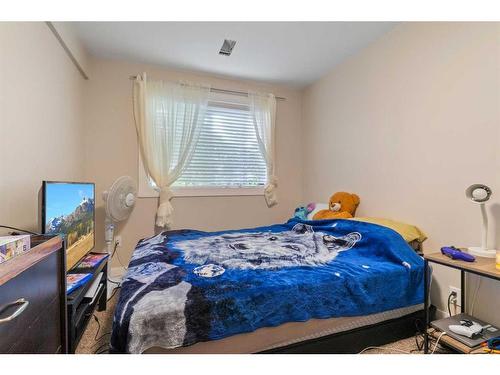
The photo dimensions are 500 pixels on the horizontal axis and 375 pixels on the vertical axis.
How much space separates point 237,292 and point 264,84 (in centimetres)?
298

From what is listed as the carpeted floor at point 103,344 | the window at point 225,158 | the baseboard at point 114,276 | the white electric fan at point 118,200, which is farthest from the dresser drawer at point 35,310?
the window at point 225,158

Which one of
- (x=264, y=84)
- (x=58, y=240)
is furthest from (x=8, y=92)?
(x=264, y=84)

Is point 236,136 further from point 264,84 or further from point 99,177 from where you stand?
point 99,177

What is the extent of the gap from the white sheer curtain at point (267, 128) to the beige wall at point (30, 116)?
2.09 meters

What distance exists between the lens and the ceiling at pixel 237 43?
2.25m

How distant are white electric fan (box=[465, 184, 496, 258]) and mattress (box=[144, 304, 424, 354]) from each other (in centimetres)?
68

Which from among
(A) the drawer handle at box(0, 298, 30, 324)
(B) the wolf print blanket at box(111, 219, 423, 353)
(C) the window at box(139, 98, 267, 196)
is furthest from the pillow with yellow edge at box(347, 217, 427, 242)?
(A) the drawer handle at box(0, 298, 30, 324)

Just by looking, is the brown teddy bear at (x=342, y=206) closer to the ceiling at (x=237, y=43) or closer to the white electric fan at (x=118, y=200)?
the ceiling at (x=237, y=43)

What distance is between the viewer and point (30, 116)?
1577 millimetres

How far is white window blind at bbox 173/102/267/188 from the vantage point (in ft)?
10.4

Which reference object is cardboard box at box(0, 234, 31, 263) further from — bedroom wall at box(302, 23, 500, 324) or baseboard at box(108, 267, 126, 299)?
bedroom wall at box(302, 23, 500, 324)

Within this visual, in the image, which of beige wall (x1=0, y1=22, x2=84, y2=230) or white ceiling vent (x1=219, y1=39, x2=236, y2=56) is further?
white ceiling vent (x1=219, y1=39, x2=236, y2=56)

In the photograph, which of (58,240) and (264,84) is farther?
(264,84)
